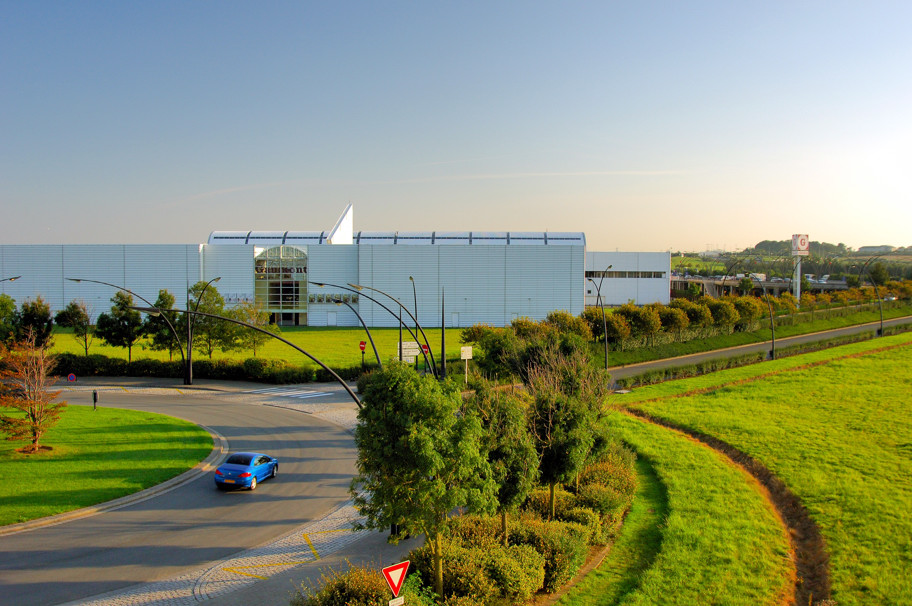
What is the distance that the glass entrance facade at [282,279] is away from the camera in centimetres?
7444

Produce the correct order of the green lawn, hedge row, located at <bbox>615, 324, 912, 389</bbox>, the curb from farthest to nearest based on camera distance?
the green lawn
hedge row, located at <bbox>615, 324, 912, 389</bbox>
the curb

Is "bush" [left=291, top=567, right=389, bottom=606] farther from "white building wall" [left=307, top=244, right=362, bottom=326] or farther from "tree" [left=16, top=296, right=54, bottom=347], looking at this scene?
"white building wall" [left=307, top=244, right=362, bottom=326]

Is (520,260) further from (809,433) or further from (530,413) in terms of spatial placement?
(530,413)

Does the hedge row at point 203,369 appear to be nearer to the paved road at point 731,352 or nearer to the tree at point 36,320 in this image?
the tree at point 36,320

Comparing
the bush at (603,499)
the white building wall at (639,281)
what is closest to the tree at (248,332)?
the bush at (603,499)

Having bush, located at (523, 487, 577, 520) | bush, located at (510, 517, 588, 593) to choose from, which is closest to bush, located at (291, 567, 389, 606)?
bush, located at (510, 517, 588, 593)

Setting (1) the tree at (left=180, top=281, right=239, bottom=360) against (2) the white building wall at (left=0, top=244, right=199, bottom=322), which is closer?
(1) the tree at (left=180, top=281, right=239, bottom=360)

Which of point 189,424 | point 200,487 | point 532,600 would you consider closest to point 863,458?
point 532,600

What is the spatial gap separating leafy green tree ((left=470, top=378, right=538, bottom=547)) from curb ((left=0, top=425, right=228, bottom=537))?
11601 mm

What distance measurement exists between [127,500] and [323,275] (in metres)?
58.7

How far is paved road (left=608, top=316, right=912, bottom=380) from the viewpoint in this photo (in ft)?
140

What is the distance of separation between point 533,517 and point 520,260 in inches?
2442

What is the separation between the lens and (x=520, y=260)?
248 feet

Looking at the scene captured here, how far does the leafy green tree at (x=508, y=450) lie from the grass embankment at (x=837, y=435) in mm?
4222
